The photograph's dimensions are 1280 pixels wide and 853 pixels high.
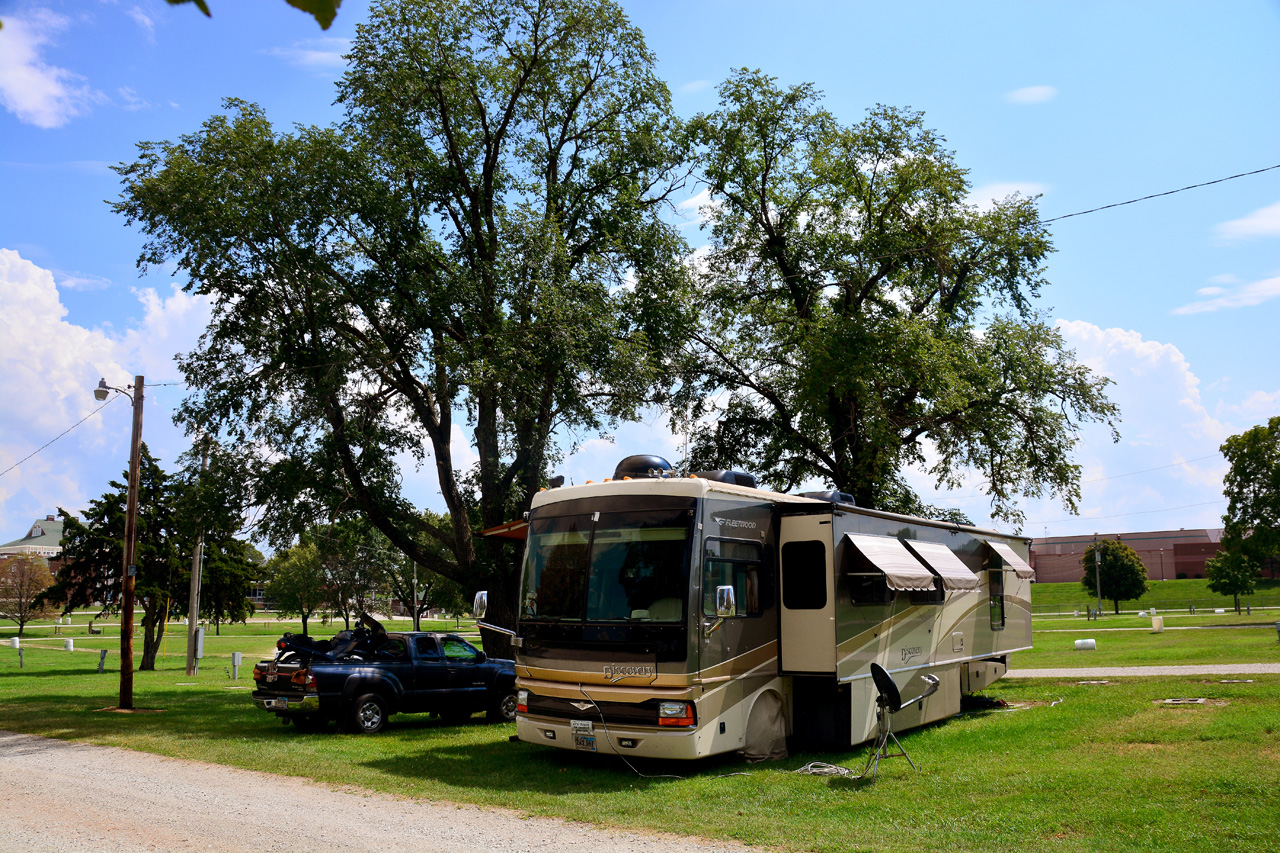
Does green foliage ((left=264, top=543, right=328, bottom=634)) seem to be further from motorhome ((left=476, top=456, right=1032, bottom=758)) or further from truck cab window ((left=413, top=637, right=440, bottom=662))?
motorhome ((left=476, top=456, right=1032, bottom=758))

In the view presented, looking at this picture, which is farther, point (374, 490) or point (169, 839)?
point (374, 490)

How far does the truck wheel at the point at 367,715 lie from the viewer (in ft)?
49.9

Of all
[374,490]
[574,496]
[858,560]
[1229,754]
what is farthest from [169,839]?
[374,490]

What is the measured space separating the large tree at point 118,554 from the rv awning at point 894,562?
2909 centimetres

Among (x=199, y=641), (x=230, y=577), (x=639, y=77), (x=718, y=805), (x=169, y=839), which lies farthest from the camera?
(x=230, y=577)

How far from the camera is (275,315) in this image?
20.3 m

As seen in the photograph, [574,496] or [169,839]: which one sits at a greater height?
[574,496]

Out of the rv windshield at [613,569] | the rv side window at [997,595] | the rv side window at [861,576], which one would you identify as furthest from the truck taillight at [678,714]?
the rv side window at [997,595]

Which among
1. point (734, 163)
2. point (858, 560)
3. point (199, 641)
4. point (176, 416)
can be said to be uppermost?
point (734, 163)

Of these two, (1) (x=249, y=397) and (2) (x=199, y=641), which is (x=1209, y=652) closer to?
(1) (x=249, y=397)

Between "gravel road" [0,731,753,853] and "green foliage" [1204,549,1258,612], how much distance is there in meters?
57.1

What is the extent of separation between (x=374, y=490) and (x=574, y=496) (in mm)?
10935

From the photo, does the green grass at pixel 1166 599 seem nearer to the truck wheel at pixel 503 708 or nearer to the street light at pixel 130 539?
the truck wheel at pixel 503 708

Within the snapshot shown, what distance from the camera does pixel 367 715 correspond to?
15.4m
